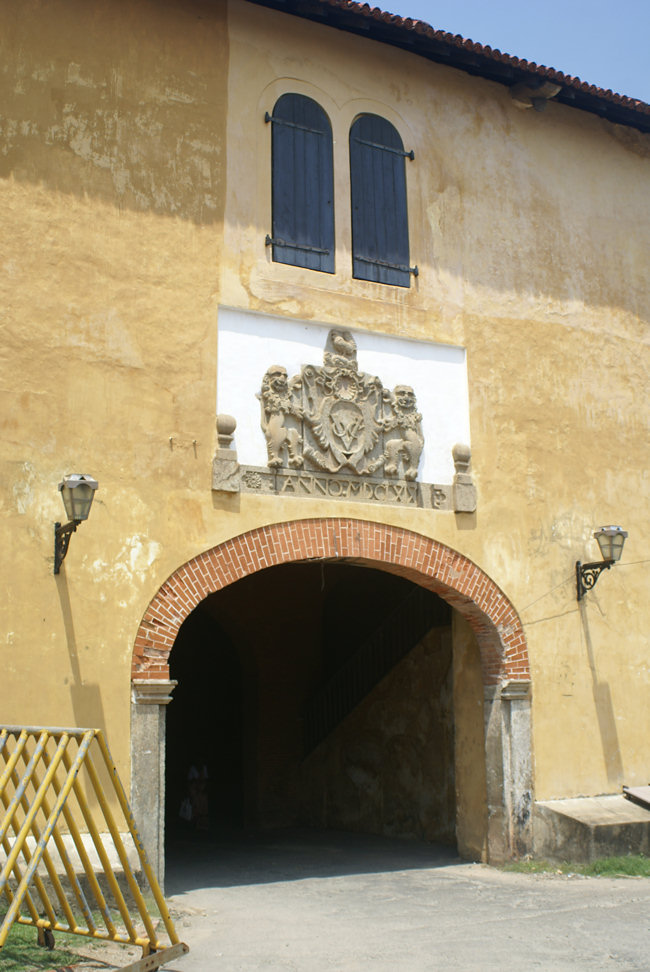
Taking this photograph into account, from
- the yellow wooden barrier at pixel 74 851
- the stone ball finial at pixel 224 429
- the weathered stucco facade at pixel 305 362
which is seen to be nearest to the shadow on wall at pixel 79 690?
the weathered stucco facade at pixel 305 362

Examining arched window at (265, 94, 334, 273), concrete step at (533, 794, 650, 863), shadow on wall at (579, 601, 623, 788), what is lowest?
concrete step at (533, 794, 650, 863)

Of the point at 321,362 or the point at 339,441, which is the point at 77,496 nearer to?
the point at 339,441

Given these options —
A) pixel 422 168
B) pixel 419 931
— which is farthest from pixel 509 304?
pixel 419 931

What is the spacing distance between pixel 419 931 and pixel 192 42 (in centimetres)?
822

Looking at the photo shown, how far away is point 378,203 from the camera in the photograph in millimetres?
10406

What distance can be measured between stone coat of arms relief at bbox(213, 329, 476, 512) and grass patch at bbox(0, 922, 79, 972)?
12.7 ft

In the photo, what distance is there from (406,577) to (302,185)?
162 inches

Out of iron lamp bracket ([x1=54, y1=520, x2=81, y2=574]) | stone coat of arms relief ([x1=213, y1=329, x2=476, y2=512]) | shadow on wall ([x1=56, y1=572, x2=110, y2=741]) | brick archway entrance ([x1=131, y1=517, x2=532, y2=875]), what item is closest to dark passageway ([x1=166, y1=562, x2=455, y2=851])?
brick archway entrance ([x1=131, y1=517, x2=532, y2=875])

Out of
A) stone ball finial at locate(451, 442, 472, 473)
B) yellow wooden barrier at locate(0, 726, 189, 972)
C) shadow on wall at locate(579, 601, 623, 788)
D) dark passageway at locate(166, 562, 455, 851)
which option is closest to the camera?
yellow wooden barrier at locate(0, 726, 189, 972)

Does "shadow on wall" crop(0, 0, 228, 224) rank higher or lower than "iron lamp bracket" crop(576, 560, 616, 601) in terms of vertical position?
higher

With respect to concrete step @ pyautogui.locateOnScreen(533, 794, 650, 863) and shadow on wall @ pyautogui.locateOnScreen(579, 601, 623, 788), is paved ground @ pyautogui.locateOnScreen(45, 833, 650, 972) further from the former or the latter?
shadow on wall @ pyautogui.locateOnScreen(579, 601, 623, 788)

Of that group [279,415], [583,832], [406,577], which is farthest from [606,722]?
[279,415]

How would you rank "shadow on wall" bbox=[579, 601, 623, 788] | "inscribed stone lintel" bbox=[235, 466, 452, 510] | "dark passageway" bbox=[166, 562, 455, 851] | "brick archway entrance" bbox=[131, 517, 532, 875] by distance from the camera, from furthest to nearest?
"dark passageway" bbox=[166, 562, 455, 851] < "shadow on wall" bbox=[579, 601, 623, 788] < "inscribed stone lintel" bbox=[235, 466, 452, 510] < "brick archway entrance" bbox=[131, 517, 532, 875]

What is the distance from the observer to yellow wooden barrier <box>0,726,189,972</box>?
5496 mm
